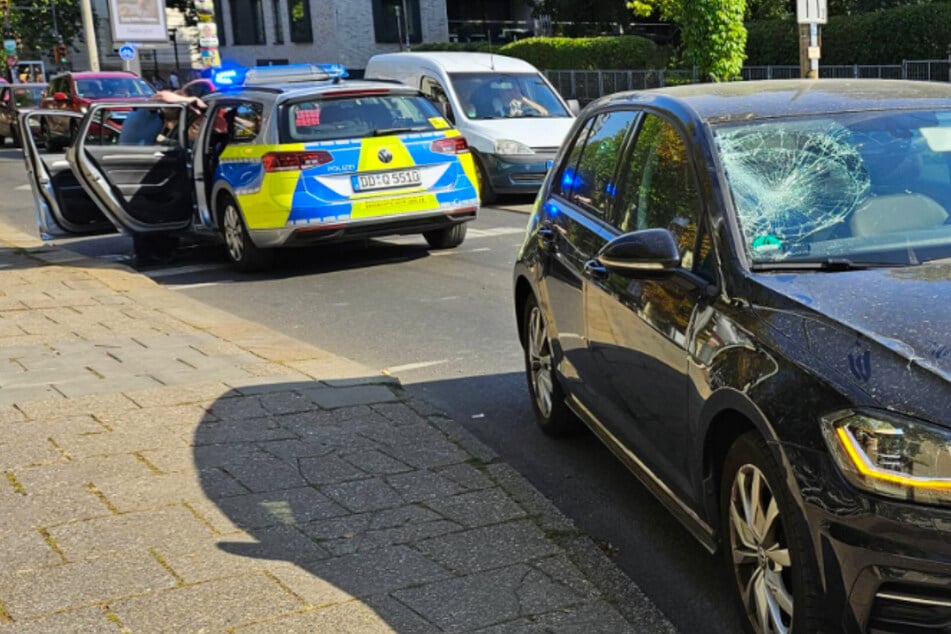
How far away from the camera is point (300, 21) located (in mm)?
53188

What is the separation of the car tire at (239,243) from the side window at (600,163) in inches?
250

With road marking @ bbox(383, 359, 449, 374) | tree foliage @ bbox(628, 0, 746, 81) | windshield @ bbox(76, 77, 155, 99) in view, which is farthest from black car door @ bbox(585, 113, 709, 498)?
windshield @ bbox(76, 77, 155, 99)

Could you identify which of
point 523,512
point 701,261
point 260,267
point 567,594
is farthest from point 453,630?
point 260,267

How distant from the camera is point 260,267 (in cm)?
1143

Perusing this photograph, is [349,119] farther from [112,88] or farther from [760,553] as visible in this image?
[112,88]

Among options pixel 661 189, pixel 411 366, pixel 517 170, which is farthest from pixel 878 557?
pixel 517 170

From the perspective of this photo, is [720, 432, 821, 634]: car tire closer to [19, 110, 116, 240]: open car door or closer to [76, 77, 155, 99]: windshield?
[19, 110, 116, 240]: open car door

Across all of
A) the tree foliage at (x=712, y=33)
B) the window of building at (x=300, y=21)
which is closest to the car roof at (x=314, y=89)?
the tree foliage at (x=712, y=33)

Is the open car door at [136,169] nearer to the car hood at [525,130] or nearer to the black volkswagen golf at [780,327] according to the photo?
the car hood at [525,130]

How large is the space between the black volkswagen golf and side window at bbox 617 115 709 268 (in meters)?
0.01

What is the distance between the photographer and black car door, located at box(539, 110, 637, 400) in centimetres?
485

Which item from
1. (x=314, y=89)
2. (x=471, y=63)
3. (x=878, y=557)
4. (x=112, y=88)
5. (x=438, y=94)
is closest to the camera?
(x=878, y=557)

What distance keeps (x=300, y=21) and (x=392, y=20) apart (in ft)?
13.9

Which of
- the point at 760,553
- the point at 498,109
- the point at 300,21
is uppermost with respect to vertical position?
the point at 300,21
